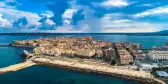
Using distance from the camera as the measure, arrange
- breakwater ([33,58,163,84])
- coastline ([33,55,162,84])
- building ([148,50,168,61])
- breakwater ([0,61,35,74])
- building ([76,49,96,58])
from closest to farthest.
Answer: coastline ([33,55,162,84]) → breakwater ([33,58,163,84]) → breakwater ([0,61,35,74]) → building ([148,50,168,61]) → building ([76,49,96,58])

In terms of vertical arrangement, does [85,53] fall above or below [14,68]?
above

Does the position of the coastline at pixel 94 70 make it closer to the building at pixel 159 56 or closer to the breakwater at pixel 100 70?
the breakwater at pixel 100 70

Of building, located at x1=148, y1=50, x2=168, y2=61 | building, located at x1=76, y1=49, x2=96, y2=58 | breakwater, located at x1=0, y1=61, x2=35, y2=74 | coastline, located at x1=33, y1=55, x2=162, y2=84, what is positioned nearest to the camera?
coastline, located at x1=33, y1=55, x2=162, y2=84

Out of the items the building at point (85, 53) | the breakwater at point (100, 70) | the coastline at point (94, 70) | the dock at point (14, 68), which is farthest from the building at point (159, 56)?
the dock at point (14, 68)

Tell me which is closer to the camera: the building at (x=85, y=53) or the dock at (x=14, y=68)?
the dock at (x=14, y=68)

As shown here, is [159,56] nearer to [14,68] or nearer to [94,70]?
[94,70]

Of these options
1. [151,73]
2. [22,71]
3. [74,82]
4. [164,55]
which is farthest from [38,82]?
[164,55]

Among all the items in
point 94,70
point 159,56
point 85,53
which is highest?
point 159,56

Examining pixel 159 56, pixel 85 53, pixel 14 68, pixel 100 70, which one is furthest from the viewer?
pixel 85 53

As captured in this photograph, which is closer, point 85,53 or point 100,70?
point 100,70

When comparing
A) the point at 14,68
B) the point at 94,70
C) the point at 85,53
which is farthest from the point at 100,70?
the point at 85,53

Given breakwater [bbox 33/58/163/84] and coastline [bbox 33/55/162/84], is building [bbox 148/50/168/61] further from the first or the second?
coastline [bbox 33/55/162/84]

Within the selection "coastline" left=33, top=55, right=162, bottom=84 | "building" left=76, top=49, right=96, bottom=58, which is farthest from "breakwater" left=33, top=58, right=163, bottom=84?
"building" left=76, top=49, right=96, bottom=58

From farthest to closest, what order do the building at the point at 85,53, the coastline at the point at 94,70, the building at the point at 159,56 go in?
the building at the point at 85,53 → the building at the point at 159,56 → the coastline at the point at 94,70
